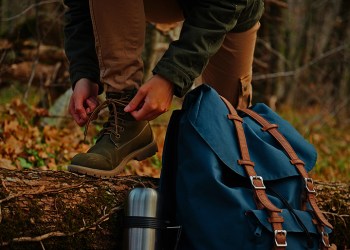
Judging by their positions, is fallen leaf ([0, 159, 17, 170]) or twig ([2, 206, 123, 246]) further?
fallen leaf ([0, 159, 17, 170])

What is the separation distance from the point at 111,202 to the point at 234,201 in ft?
1.50

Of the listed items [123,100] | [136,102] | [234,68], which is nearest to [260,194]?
[136,102]

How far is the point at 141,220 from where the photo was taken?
209cm

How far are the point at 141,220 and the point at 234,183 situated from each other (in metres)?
0.38

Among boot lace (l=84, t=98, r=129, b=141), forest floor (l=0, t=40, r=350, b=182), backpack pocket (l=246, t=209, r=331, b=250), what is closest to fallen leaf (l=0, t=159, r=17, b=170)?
forest floor (l=0, t=40, r=350, b=182)

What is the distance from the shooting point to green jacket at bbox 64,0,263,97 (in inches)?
88.3

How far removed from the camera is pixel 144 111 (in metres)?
2.24

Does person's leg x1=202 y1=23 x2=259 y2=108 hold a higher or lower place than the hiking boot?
higher

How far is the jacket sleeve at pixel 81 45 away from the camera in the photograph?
8.40ft

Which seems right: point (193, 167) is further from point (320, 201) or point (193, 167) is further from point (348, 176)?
point (348, 176)

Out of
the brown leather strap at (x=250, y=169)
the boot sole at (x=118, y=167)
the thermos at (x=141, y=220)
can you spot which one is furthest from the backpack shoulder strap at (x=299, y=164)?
the thermos at (x=141, y=220)

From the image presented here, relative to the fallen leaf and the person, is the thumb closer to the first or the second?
the person

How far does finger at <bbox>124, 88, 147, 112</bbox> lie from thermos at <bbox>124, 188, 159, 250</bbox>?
33 cm

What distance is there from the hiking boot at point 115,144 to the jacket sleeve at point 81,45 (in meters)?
0.20
